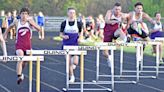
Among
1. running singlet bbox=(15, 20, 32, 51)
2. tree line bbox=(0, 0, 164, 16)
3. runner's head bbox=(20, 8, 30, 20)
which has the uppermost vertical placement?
tree line bbox=(0, 0, 164, 16)

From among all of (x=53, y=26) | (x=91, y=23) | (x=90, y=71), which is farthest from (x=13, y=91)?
(x=53, y=26)

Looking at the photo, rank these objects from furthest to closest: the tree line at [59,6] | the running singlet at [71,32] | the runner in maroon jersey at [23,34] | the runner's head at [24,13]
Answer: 1. the tree line at [59,6]
2. the running singlet at [71,32]
3. the runner in maroon jersey at [23,34]
4. the runner's head at [24,13]

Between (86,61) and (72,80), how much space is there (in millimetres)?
9076

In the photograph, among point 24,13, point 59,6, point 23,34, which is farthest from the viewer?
point 59,6

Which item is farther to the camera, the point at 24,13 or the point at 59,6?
the point at 59,6

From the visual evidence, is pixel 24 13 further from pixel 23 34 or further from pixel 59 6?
pixel 59 6

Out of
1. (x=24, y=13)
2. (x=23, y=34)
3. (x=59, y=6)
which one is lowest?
(x=23, y=34)

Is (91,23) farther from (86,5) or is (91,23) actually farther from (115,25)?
(86,5)

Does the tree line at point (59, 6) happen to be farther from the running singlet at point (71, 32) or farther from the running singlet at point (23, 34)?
the running singlet at point (23, 34)

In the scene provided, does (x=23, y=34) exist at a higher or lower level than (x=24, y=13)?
lower

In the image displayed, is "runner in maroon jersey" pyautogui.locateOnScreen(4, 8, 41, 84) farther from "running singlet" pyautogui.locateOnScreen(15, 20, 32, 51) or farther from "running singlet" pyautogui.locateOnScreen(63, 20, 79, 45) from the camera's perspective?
"running singlet" pyautogui.locateOnScreen(63, 20, 79, 45)

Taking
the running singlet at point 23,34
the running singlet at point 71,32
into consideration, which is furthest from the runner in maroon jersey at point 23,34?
the running singlet at point 71,32

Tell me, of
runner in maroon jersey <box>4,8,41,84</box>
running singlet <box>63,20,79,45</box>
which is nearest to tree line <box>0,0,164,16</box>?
running singlet <box>63,20,79,45</box>

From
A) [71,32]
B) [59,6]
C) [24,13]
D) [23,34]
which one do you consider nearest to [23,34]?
[23,34]
